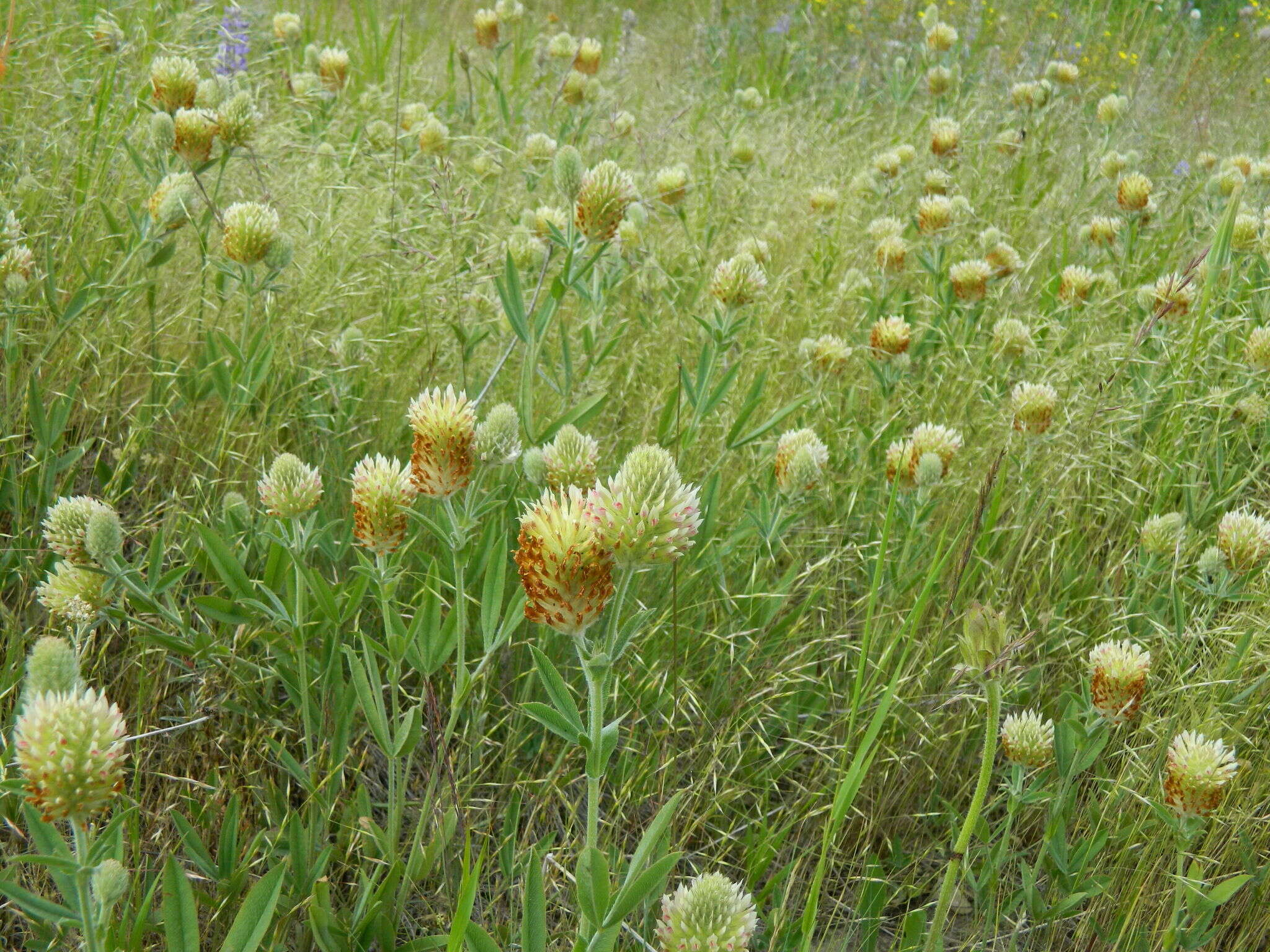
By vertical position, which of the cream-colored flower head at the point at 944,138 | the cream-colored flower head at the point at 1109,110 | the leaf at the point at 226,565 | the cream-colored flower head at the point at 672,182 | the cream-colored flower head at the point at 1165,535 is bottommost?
the leaf at the point at 226,565

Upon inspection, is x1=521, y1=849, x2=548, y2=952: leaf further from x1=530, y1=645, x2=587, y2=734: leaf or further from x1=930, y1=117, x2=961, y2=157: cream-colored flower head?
x1=930, y1=117, x2=961, y2=157: cream-colored flower head

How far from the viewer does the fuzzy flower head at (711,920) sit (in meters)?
0.99

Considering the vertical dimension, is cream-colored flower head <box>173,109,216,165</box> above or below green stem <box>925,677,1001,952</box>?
above

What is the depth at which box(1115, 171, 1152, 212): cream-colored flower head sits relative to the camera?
288 centimetres

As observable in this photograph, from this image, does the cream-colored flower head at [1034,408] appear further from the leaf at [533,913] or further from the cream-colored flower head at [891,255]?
the leaf at [533,913]

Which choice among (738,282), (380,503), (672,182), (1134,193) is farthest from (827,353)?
(380,503)

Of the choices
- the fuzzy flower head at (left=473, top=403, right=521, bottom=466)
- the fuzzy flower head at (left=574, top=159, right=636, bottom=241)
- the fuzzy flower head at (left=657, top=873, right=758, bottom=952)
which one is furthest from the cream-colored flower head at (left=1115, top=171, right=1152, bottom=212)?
the fuzzy flower head at (left=657, top=873, right=758, bottom=952)

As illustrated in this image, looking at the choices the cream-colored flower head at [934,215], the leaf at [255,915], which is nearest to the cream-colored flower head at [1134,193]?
the cream-colored flower head at [934,215]

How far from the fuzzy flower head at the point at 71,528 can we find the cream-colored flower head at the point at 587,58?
254cm

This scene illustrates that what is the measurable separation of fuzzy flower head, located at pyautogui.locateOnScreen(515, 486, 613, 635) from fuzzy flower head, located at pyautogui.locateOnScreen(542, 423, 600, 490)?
43cm

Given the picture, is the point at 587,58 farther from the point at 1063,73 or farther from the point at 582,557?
the point at 582,557

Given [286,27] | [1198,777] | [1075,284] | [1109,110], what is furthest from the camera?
[1109,110]

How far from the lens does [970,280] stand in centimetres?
255

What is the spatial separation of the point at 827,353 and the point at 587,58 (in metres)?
1.63
